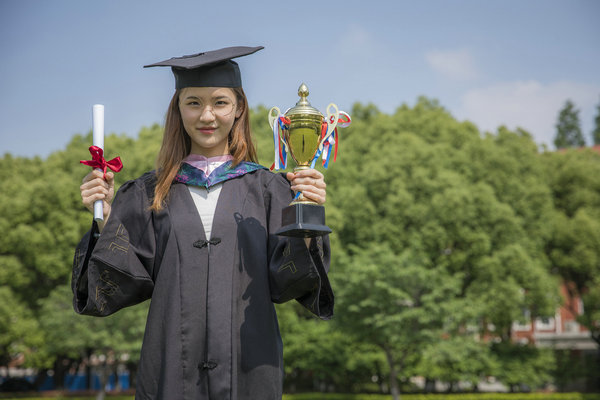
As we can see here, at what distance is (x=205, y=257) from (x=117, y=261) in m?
0.41

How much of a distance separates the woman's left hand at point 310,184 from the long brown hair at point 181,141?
0.49m

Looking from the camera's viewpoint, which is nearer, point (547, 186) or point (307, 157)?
point (307, 157)

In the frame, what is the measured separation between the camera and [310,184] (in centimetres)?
315

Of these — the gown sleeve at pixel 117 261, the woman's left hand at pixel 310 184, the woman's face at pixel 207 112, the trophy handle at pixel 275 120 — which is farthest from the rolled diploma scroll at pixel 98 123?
the woman's left hand at pixel 310 184

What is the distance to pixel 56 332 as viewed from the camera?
22.2 meters

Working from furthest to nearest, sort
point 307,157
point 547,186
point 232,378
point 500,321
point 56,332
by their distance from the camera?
point 547,186 < point 500,321 < point 56,332 < point 307,157 < point 232,378

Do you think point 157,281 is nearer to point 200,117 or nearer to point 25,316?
point 200,117

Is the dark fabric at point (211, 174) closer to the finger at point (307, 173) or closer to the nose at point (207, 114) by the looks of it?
the nose at point (207, 114)

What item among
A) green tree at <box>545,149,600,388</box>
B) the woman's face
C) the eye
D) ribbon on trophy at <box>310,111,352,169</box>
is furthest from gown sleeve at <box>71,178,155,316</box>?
green tree at <box>545,149,600,388</box>

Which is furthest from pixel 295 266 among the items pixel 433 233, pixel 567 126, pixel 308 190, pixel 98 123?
pixel 567 126

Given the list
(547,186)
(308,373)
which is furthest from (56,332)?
(547,186)

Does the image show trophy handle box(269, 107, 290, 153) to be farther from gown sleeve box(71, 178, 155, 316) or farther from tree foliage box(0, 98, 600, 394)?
tree foliage box(0, 98, 600, 394)

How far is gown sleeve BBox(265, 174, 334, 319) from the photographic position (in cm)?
317

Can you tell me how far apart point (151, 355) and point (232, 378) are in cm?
41
